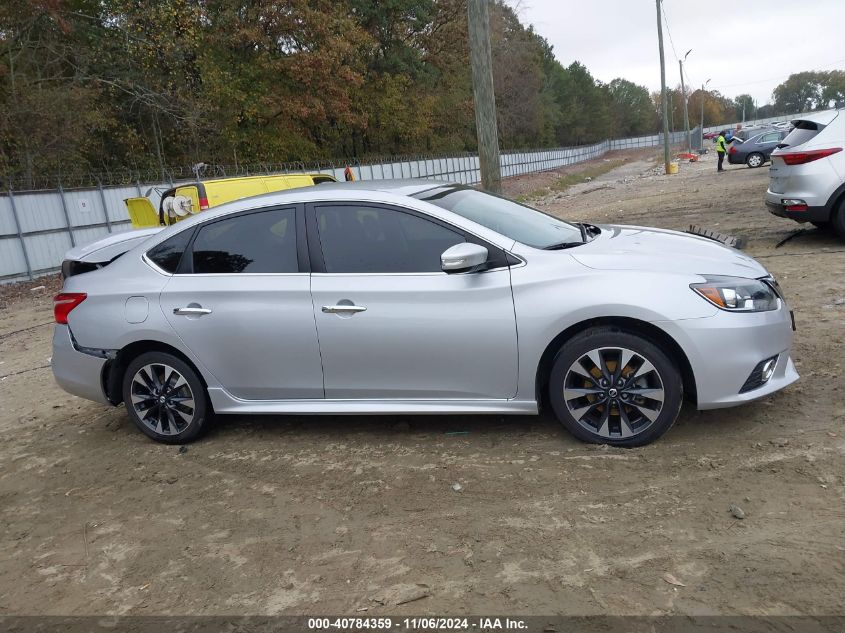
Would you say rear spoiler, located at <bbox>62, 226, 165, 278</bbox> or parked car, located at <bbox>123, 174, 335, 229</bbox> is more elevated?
parked car, located at <bbox>123, 174, 335, 229</bbox>

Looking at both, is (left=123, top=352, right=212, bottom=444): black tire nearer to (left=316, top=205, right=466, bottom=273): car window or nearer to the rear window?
(left=316, top=205, right=466, bottom=273): car window

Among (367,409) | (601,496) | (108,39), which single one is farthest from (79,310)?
(108,39)

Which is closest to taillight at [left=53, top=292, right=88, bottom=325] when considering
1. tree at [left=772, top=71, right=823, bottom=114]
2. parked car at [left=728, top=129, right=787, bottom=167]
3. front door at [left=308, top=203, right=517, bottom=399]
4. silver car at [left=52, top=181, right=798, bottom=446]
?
silver car at [left=52, top=181, right=798, bottom=446]

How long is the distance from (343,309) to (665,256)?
77.3 inches

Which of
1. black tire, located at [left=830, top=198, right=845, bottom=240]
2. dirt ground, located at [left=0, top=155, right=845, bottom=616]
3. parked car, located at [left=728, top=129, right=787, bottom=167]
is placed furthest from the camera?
parked car, located at [left=728, top=129, right=787, bottom=167]

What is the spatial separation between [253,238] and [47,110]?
62.7ft

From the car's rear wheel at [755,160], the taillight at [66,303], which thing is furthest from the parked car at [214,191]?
the car's rear wheel at [755,160]

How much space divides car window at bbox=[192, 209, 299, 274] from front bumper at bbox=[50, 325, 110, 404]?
1051 millimetres

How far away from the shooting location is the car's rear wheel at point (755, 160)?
28547 millimetres

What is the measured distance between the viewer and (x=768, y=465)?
3.58 metres

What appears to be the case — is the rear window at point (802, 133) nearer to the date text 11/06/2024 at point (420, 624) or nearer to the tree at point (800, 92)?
the date text 11/06/2024 at point (420, 624)

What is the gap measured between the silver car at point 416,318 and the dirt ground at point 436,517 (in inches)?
11.9

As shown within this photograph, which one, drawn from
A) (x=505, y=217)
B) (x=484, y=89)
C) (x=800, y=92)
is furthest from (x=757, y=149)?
(x=800, y=92)

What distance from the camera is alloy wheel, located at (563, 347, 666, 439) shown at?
12.4ft
